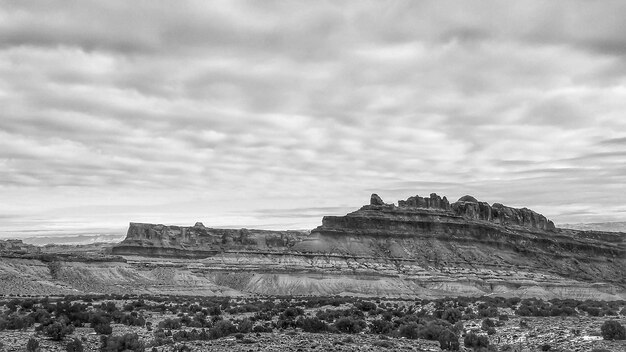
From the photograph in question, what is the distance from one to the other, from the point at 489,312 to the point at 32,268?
67.3 meters

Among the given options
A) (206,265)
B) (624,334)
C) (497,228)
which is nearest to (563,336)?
(624,334)

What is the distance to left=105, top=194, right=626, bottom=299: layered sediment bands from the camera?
104 meters

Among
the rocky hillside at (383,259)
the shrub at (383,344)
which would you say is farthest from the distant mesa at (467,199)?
the shrub at (383,344)

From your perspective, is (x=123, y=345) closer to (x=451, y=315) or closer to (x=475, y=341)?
(x=475, y=341)

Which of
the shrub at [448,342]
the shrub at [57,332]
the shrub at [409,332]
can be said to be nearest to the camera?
the shrub at [448,342]

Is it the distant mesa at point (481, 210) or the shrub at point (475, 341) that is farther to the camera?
the distant mesa at point (481, 210)

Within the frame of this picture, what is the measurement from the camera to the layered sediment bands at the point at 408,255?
4099 inches

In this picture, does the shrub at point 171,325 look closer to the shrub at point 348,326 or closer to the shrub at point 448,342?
the shrub at point 348,326

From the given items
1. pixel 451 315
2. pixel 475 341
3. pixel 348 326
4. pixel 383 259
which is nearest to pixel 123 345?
pixel 348 326

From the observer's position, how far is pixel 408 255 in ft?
420

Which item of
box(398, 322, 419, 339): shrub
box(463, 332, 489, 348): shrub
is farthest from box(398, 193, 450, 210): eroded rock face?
box(463, 332, 489, 348): shrub

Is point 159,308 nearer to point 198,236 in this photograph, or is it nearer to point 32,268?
point 32,268

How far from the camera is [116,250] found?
134250 mm

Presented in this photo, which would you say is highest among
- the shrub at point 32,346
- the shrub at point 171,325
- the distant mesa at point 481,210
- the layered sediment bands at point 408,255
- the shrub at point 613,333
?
the distant mesa at point 481,210
